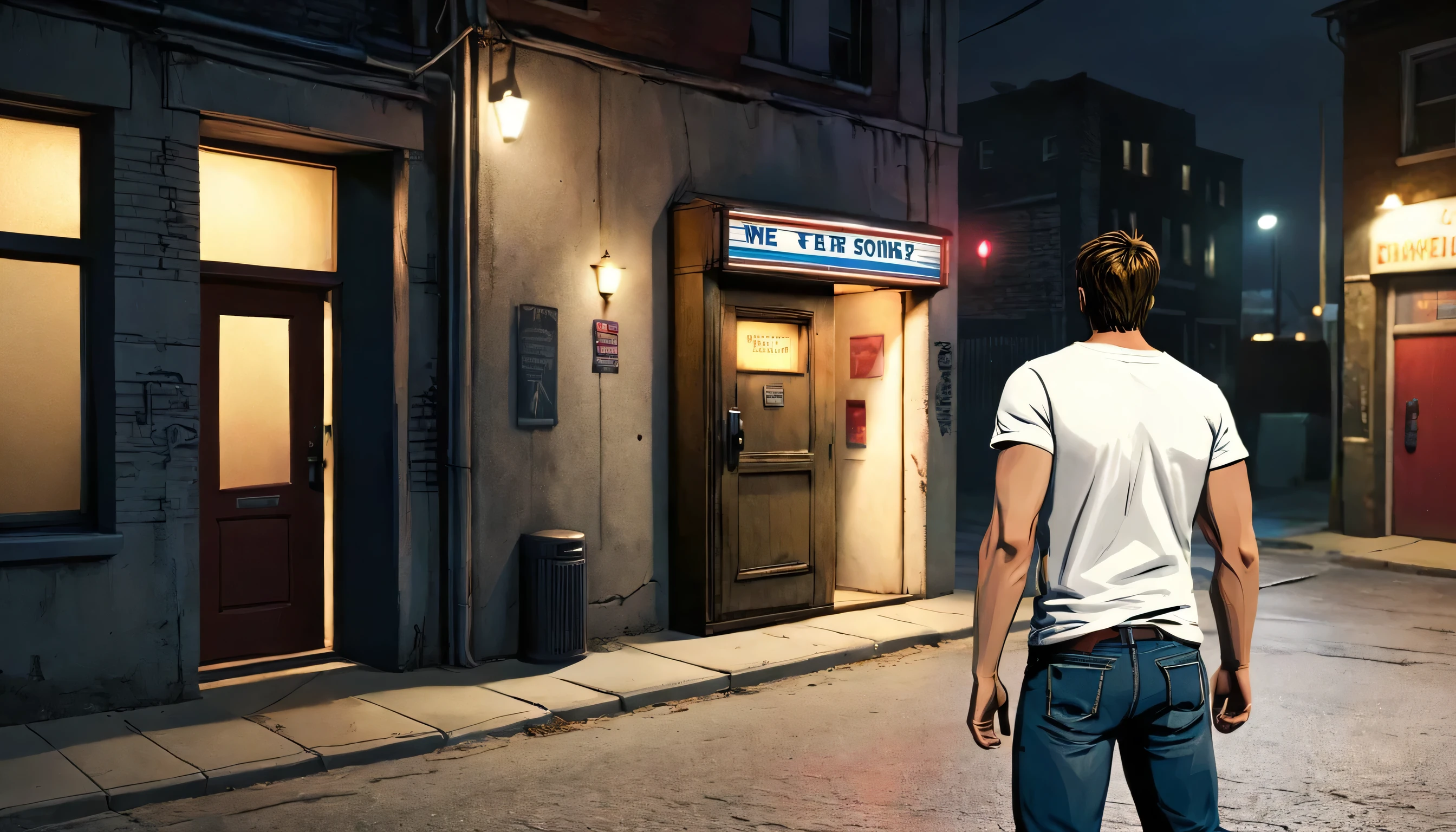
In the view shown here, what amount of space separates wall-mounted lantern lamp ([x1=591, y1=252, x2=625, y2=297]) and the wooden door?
893 mm

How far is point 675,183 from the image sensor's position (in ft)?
30.5

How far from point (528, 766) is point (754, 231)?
4.67m

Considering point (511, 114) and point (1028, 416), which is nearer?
point (1028, 416)

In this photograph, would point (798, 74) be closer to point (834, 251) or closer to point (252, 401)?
point (834, 251)

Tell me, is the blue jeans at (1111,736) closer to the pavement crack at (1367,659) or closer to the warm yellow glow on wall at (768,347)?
the pavement crack at (1367,659)

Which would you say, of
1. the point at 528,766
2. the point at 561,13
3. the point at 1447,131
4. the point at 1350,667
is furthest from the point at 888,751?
the point at 1447,131

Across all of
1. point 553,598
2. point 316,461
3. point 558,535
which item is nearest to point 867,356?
point 558,535

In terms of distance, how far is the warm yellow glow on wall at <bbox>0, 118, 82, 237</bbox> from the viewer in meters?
6.66

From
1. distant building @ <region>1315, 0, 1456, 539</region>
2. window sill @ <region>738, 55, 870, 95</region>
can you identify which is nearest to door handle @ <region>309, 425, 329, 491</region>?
window sill @ <region>738, 55, 870, 95</region>

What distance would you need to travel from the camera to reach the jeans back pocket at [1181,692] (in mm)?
2732

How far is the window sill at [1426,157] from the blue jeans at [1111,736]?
49.6ft

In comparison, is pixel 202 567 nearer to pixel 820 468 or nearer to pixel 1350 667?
pixel 820 468

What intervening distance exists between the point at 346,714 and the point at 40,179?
354cm

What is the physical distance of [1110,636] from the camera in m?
2.77
